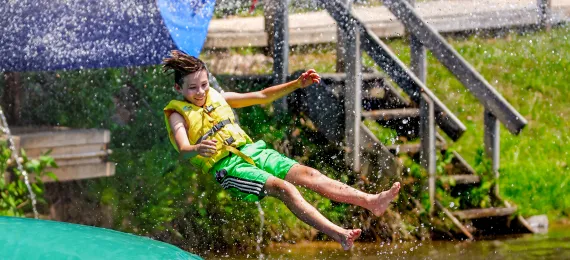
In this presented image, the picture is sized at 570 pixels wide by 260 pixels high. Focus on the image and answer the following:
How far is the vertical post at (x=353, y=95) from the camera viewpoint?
9273mm

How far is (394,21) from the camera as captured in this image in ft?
40.8

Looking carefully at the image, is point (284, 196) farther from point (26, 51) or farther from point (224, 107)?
point (26, 51)

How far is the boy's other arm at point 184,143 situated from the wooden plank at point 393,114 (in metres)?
3.11

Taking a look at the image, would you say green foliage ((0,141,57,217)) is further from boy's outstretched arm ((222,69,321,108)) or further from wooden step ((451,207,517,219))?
wooden step ((451,207,517,219))

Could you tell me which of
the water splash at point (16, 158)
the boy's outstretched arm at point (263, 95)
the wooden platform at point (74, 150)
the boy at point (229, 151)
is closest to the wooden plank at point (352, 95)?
the wooden platform at point (74, 150)

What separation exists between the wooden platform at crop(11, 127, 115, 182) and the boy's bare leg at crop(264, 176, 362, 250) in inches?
113

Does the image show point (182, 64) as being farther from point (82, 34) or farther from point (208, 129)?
point (82, 34)

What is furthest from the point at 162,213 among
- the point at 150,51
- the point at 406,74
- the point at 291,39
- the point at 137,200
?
the point at 291,39

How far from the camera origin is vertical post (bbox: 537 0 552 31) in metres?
12.5

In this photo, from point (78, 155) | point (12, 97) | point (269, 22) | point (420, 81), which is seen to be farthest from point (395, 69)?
point (12, 97)

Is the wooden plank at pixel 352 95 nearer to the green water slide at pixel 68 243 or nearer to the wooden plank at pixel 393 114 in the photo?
the wooden plank at pixel 393 114

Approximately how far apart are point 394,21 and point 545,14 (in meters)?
1.60

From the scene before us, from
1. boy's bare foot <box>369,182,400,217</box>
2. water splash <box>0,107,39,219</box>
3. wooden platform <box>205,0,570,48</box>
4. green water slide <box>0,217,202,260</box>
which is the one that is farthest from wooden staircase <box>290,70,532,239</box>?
green water slide <box>0,217,202,260</box>

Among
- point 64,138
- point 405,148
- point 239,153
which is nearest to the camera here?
point 239,153
